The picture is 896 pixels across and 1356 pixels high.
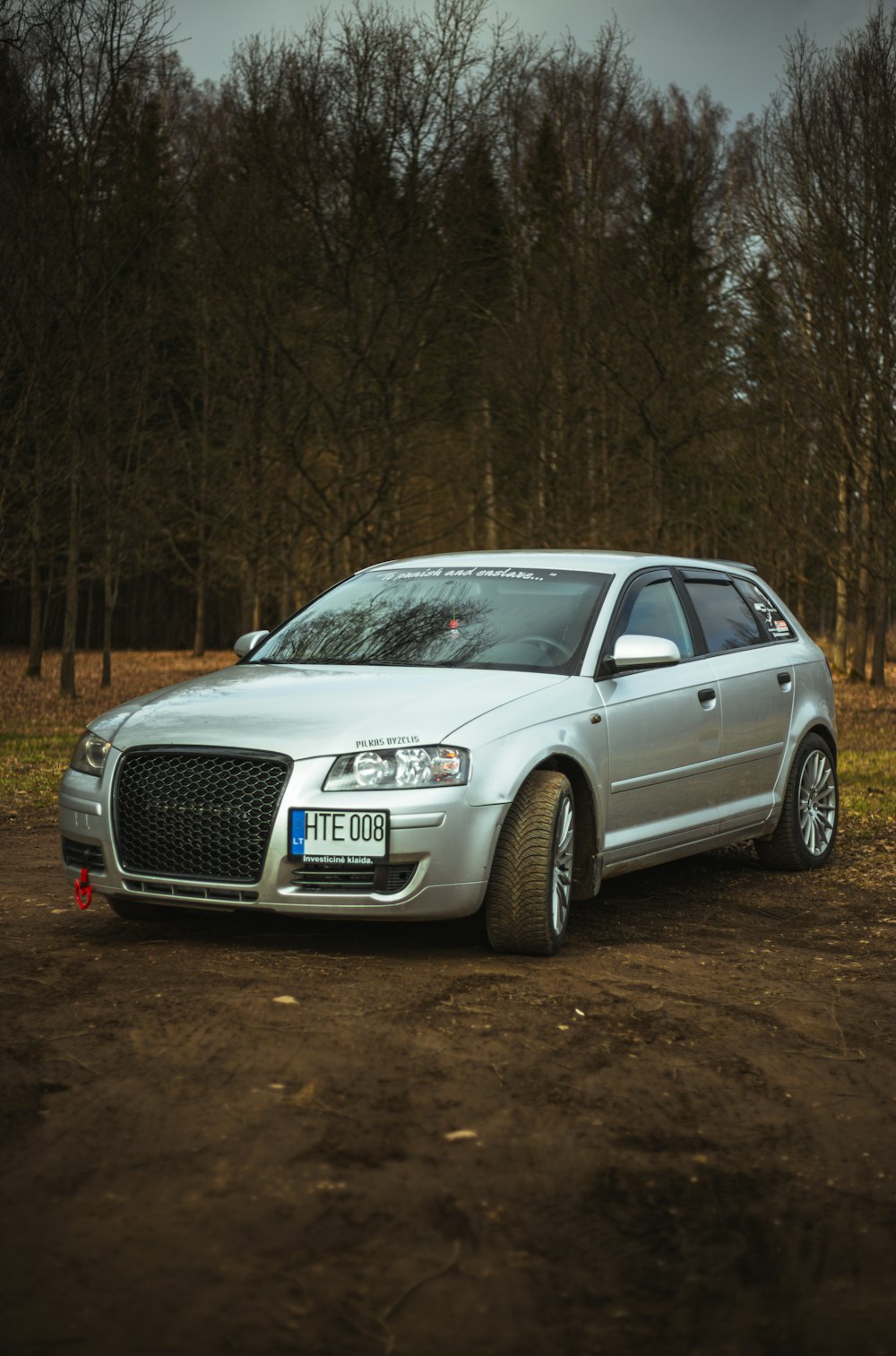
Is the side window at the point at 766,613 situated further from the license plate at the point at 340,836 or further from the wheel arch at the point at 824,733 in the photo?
the license plate at the point at 340,836

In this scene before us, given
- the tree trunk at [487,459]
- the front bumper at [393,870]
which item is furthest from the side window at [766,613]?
the tree trunk at [487,459]

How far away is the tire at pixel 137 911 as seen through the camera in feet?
21.3

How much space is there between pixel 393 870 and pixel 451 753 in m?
0.48

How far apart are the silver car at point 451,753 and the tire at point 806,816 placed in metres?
0.12

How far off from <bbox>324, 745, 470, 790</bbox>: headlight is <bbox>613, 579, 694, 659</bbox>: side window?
162 cm

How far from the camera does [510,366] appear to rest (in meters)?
27.8

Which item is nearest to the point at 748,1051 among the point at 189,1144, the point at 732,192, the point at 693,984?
the point at 693,984

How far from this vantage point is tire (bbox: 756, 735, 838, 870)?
8398 millimetres

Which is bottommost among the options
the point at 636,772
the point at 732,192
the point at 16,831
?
the point at 16,831

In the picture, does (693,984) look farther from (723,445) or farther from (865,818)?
(723,445)

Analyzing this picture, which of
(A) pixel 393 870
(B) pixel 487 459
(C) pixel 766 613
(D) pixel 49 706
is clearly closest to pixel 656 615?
(C) pixel 766 613

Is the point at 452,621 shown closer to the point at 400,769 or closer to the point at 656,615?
the point at 656,615

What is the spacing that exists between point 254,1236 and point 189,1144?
1.91 ft

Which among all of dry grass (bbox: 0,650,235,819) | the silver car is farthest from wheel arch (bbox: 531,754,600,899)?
dry grass (bbox: 0,650,235,819)
